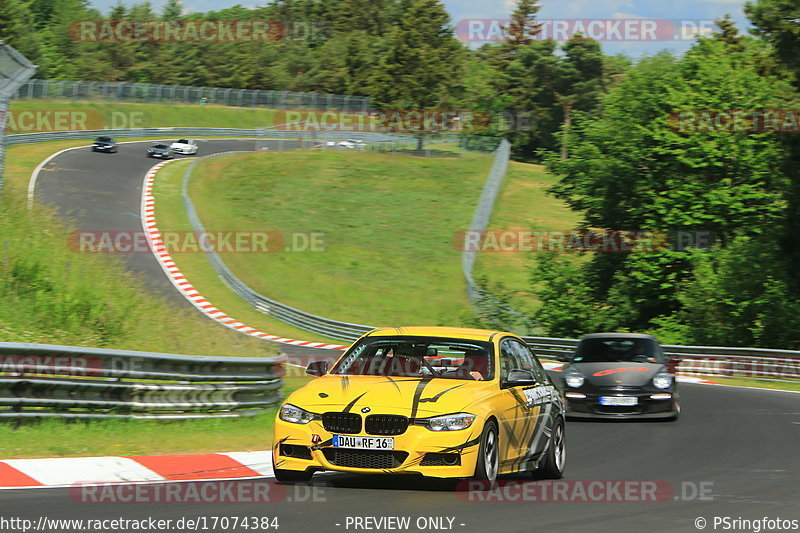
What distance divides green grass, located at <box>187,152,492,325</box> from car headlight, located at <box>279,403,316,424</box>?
29545 mm

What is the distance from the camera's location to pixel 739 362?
3055cm

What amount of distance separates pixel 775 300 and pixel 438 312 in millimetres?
14773

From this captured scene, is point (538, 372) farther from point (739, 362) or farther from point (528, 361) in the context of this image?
point (739, 362)

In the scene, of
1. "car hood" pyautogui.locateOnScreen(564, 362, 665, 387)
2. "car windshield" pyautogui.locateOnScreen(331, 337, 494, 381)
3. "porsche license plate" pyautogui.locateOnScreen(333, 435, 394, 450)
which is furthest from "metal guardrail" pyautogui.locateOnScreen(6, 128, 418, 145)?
"porsche license plate" pyautogui.locateOnScreen(333, 435, 394, 450)

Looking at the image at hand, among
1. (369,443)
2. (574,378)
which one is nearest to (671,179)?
(574,378)

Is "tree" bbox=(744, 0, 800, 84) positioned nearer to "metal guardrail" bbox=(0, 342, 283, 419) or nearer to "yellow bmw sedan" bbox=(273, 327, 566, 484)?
"metal guardrail" bbox=(0, 342, 283, 419)

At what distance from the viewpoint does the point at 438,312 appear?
45344 mm

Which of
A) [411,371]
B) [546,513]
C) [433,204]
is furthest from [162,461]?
[433,204]

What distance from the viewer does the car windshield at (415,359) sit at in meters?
9.49

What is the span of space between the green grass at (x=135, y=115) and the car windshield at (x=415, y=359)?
5990cm

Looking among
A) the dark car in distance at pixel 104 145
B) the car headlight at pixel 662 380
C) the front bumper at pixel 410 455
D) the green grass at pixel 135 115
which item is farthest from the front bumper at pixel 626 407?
the green grass at pixel 135 115

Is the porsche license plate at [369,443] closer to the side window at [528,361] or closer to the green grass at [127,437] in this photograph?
the side window at [528,361]

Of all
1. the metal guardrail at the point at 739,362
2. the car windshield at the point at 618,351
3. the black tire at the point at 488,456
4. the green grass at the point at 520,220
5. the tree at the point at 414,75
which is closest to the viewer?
the black tire at the point at 488,456

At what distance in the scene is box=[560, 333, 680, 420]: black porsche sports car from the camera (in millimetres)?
16812
